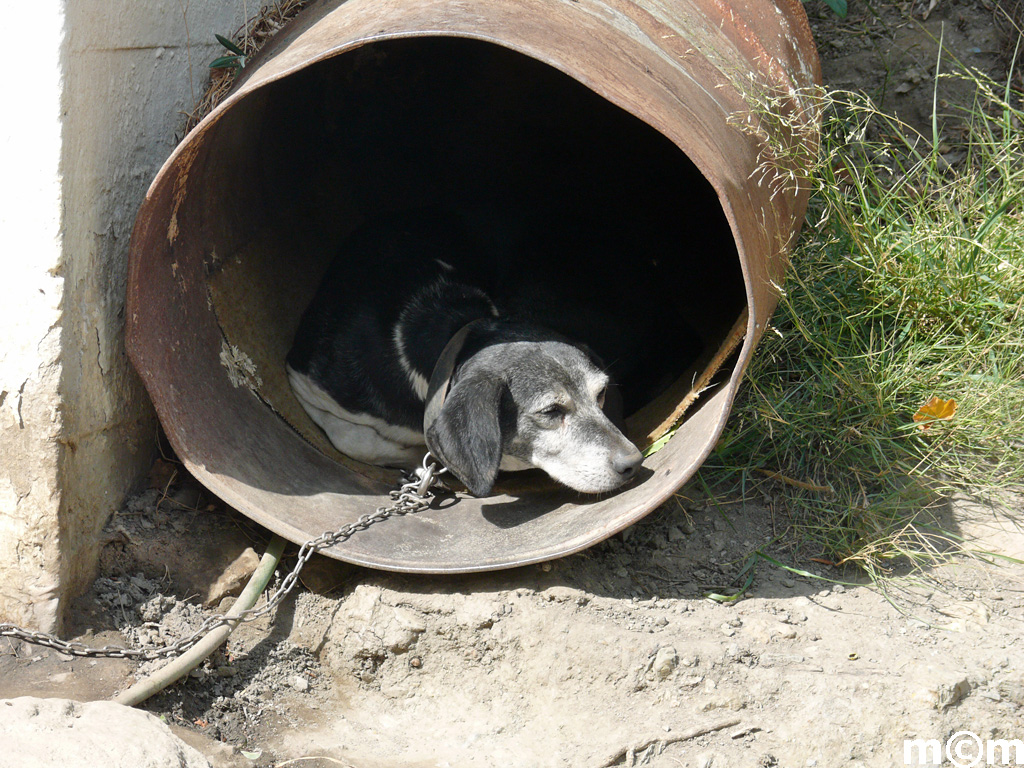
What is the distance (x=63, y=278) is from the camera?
2.61 m

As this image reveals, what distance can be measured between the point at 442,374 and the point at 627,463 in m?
0.86

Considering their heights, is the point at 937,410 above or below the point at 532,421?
below

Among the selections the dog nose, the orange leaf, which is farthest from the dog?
the orange leaf

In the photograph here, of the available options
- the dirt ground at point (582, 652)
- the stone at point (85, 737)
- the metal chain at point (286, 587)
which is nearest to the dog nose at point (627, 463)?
the dirt ground at point (582, 652)

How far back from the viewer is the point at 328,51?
2508mm

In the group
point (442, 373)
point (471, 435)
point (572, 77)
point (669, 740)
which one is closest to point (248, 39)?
point (572, 77)

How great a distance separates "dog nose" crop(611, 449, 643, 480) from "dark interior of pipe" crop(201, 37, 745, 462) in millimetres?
841

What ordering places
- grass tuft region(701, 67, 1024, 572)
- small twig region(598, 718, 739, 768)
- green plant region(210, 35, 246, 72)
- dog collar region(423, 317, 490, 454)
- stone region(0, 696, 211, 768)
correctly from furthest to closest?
dog collar region(423, 317, 490, 454), green plant region(210, 35, 246, 72), grass tuft region(701, 67, 1024, 572), small twig region(598, 718, 739, 768), stone region(0, 696, 211, 768)

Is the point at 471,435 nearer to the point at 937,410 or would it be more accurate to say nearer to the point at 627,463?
the point at 627,463

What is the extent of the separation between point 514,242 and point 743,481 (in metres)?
1.72

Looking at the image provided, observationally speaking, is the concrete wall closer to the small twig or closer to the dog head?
the dog head

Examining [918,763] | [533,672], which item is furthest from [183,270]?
[918,763]

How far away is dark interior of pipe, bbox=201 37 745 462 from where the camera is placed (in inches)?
153

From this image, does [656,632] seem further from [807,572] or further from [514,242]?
[514,242]
